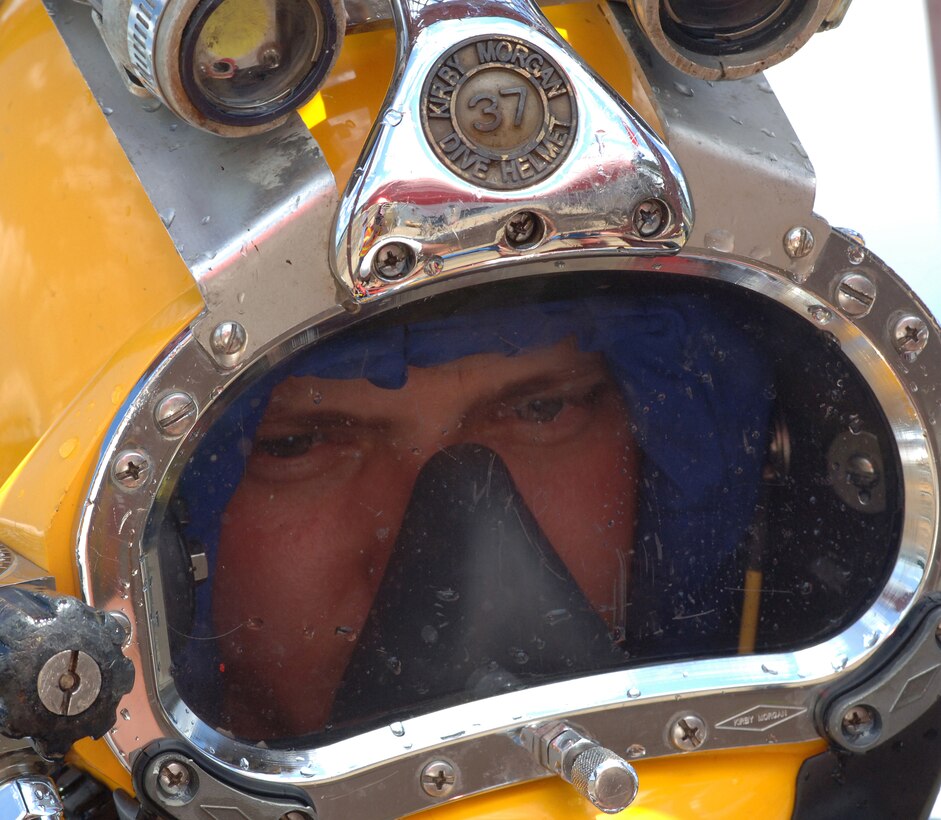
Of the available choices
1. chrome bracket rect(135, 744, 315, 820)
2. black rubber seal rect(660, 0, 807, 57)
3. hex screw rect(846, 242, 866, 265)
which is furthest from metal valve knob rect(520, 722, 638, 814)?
black rubber seal rect(660, 0, 807, 57)

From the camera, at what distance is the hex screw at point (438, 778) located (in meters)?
1.07

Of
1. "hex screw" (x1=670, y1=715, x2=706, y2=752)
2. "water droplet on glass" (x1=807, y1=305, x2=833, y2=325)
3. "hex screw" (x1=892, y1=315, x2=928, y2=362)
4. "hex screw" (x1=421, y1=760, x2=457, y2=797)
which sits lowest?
"hex screw" (x1=670, y1=715, x2=706, y2=752)

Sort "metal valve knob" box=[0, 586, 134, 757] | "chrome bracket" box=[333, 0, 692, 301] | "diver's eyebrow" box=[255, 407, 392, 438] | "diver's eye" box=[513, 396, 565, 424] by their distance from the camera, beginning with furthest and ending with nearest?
"diver's eye" box=[513, 396, 565, 424], "diver's eyebrow" box=[255, 407, 392, 438], "chrome bracket" box=[333, 0, 692, 301], "metal valve knob" box=[0, 586, 134, 757]

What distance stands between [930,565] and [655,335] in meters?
0.34

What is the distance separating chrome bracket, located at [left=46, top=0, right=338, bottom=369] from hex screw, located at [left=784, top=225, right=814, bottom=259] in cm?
39

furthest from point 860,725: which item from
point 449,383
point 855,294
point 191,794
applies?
point 191,794

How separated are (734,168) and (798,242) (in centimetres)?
9

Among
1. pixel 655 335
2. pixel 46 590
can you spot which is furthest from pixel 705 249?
pixel 46 590

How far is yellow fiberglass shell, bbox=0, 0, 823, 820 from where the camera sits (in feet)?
3.06

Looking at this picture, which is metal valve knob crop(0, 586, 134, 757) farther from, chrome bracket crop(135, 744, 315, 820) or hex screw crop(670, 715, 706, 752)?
hex screw crop(670, 715, 706, 752)

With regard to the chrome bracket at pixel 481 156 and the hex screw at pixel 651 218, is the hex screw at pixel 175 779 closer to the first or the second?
the chrome bracket at pixel 481 156

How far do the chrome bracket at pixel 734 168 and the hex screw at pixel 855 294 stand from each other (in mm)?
39

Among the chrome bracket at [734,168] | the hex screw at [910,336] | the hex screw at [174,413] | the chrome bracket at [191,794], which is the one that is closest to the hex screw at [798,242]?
the chrome bracket at [734,168]

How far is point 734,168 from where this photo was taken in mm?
1033
